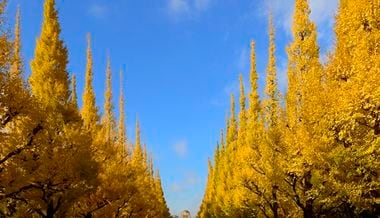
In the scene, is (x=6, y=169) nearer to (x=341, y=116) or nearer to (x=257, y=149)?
(x=341, y=116)

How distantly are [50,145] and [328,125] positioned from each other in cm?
998

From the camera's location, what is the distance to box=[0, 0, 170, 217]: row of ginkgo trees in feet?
43.4

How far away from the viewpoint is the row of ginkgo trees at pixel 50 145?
13.2 m

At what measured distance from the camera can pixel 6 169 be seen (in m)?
13.8

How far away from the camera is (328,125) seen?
16.5 metres

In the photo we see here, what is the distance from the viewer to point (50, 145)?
52.6 ft

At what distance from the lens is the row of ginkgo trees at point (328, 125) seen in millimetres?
13953

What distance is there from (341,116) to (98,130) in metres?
17.1

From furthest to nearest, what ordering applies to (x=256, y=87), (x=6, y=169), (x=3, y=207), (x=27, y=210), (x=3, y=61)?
(x=256, y=87)
(x=27, y=210)
(x=3, y=207)
(x=6, y=169)
(x=3, y=61)

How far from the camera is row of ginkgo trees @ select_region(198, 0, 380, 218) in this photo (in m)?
Answer: 14.0

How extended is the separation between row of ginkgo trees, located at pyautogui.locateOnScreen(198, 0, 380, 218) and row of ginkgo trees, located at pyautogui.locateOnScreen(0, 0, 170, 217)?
8.22 meters

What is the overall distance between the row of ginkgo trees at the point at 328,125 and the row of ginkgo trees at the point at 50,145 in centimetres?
822

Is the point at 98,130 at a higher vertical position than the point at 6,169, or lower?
higher

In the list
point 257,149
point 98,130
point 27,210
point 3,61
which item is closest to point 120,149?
point 98,130
